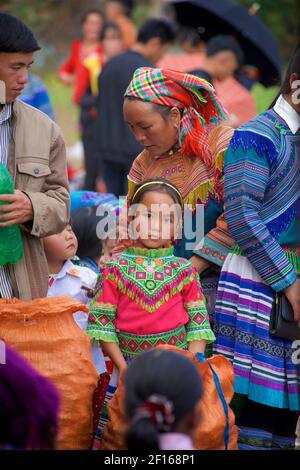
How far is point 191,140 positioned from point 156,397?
173 centimetres

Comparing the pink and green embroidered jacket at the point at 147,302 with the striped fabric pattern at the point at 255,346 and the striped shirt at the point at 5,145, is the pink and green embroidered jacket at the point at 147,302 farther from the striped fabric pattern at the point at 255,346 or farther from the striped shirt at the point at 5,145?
the striped shirt at the point at 5,145

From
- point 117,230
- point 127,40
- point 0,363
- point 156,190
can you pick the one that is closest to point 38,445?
point 0,363

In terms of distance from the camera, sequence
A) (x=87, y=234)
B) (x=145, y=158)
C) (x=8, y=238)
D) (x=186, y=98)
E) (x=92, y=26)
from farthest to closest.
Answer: (x=92, y=26)
(x=87, y=234)
(x=145, y=158)
(x=186, y=98)
(x=8, y=238)

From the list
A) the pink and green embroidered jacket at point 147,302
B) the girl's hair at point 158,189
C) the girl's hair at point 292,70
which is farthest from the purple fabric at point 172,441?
the girl's hair at point 292,70

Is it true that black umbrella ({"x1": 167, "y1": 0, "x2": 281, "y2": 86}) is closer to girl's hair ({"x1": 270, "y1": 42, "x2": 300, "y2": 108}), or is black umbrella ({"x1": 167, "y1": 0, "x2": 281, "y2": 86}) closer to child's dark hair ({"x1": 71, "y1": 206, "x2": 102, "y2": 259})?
child's dark hair ({"x1": 71, "y1": 206, "x2": 102, "y2": 259})

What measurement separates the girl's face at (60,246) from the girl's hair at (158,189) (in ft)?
2.26

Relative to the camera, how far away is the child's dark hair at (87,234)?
4918mm

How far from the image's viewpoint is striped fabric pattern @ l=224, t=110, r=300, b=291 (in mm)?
3775

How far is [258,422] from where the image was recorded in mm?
3982

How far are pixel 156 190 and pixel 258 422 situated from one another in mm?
1136

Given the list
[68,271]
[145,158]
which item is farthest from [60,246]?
[145,158]

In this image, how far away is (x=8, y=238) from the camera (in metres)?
3.67

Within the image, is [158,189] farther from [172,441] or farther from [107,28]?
[107,28]

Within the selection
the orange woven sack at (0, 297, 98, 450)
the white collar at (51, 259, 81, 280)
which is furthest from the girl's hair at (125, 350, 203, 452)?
the white collar at (51, 259, 81, 280)
